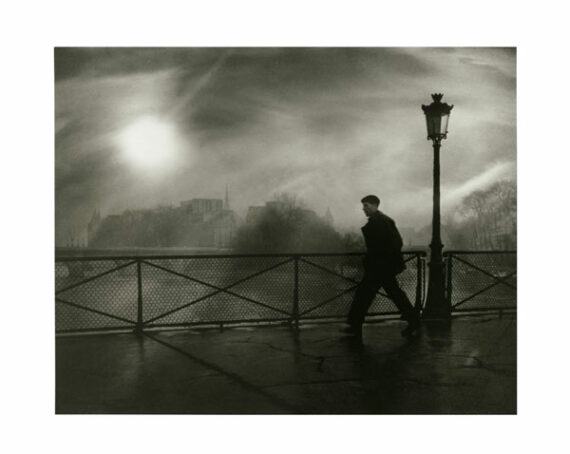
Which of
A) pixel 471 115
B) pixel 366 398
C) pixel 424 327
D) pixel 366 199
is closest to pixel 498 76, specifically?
pixel 471 115

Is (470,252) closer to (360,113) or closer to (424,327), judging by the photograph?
(424,327)

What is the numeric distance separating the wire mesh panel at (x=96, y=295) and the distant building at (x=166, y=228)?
0.26m

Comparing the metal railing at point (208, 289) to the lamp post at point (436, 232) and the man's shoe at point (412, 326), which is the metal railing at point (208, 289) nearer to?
the lamp post at point (436, 232)

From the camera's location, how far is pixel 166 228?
527 cm

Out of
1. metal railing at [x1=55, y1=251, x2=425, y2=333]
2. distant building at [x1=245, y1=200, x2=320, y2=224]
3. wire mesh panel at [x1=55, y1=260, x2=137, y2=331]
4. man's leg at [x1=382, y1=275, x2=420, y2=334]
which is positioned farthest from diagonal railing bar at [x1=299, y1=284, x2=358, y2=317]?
wire mesh panel at [x1=55, y1=260, x2=137, y2=331]

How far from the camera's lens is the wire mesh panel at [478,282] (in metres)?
5.85

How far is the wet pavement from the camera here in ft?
11.8

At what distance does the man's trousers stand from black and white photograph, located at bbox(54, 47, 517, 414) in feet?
0.07

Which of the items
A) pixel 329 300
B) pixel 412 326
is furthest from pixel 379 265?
pixel 329 300

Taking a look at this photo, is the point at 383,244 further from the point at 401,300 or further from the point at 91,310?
the point at 91,310

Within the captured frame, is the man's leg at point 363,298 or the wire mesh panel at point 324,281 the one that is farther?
the wire mesh panel at point 324,281

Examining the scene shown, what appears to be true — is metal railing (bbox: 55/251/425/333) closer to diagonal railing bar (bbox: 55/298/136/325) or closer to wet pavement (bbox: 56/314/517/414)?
diagonal railing bar (bbox: 55/298/136/325)

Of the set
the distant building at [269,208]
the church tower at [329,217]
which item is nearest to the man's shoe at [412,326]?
the church tower at [329,217]

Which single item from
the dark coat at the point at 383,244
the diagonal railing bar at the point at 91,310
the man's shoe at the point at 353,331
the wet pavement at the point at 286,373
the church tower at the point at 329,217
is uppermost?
the church tower at the point at 329,217
